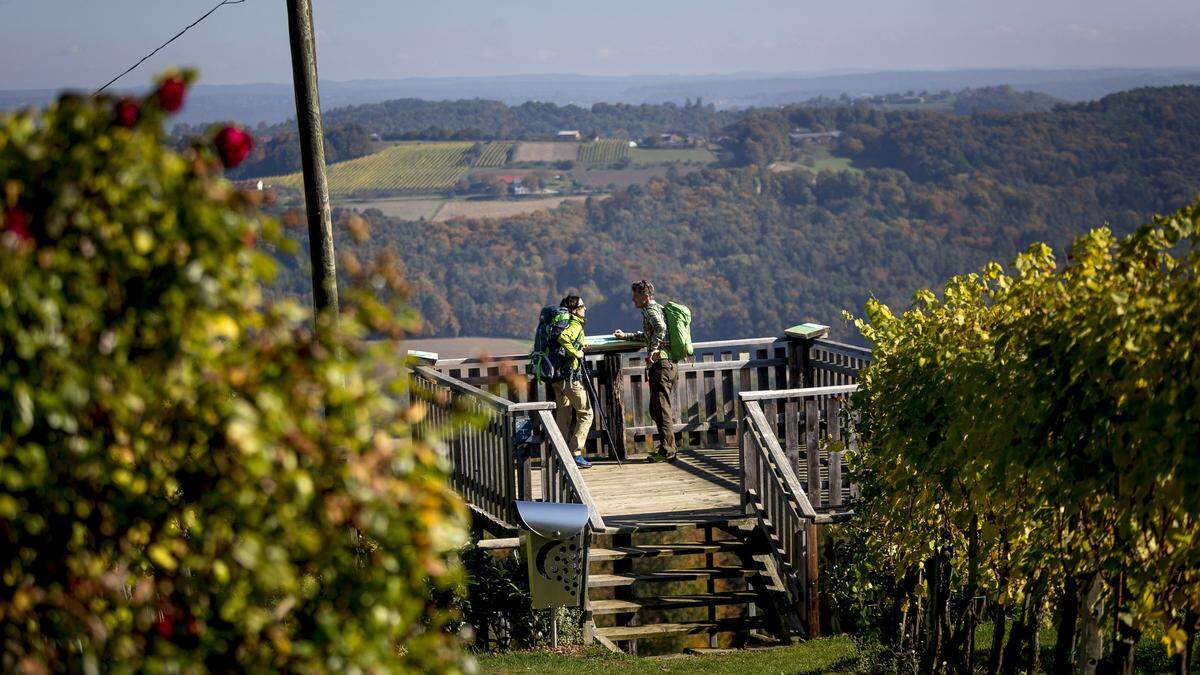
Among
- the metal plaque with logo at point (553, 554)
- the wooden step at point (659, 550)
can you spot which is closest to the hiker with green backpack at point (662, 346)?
the wooden step at point (659, 550)

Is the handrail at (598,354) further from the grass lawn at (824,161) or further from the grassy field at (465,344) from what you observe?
the grass lawn at (824,161)

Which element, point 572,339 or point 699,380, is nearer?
point 572,339

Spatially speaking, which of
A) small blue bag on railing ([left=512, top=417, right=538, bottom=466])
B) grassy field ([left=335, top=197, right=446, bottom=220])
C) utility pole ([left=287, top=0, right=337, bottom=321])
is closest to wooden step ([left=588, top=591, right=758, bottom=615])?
small blue bag on railing ([left=512, top=417, right=538, bottom=466])

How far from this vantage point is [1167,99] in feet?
400

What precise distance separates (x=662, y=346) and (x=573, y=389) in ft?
3.29

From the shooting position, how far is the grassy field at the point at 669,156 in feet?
461

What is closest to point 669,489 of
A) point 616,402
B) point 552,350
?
point 616,402

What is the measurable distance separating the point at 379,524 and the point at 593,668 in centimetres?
749

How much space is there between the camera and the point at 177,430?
3.13 m

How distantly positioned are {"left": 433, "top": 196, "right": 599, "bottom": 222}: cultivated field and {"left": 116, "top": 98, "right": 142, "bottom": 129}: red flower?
11613 cm

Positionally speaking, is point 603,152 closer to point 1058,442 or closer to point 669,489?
point 669,489

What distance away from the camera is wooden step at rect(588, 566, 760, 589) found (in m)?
11.7

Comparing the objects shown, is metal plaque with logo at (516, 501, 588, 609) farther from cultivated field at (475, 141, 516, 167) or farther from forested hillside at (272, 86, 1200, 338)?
cultivated field at (475, 141, 516, 167)

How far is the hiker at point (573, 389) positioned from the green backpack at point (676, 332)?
0.90 m
